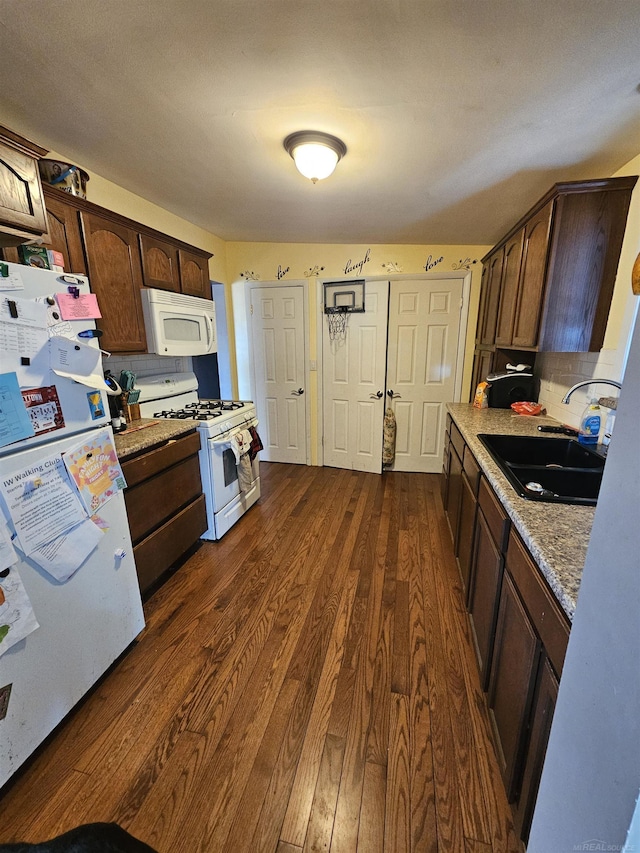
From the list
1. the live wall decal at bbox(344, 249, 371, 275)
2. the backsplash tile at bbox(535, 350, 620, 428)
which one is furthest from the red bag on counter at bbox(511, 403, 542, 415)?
the live wall decal at bbox(344, 249, 371, 275)

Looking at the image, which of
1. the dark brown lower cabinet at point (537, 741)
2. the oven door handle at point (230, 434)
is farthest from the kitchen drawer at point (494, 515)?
the oven door handle at point (230, 434)

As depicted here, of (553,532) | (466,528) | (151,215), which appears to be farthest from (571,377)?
(151,215)

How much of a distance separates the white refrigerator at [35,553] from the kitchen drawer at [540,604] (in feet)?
4.98

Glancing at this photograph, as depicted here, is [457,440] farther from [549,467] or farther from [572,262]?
[572,262]

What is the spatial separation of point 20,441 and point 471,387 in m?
3.48

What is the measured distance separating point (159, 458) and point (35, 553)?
83 centimetres

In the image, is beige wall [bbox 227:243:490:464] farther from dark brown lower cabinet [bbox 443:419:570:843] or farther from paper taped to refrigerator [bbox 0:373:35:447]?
paper taped to refrigerator [bbox 0:373:35:447]

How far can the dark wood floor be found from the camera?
1.05 metres

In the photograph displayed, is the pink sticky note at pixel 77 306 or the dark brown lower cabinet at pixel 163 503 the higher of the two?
the pink sticky note at pixel 77 306

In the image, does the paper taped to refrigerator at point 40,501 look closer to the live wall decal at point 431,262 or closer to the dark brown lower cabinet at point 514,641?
the dark brown lower cabinet at point 514,641

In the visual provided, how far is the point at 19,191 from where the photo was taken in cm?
129

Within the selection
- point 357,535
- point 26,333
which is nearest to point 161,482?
point 26,333

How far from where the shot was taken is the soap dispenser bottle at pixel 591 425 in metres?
1.73

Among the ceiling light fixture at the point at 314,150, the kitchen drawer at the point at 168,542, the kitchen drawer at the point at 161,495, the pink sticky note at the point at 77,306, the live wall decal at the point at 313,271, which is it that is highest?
the ceiling light fixture at the point at 314,150
